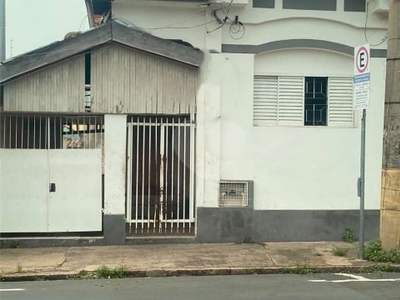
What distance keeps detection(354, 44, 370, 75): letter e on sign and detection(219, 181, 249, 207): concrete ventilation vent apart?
3181mm

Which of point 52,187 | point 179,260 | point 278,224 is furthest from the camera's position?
point 278,224

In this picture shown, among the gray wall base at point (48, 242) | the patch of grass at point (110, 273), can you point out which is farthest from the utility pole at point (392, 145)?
the gray wall base at point (48, 242)

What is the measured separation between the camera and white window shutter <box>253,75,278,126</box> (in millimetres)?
11055

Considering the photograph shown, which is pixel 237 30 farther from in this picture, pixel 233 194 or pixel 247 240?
pixel 247 240

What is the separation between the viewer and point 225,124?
10672 mm

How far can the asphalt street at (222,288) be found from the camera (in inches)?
271

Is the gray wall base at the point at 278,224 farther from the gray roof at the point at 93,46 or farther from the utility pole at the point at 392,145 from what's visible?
the gray roof at the point at 93,46

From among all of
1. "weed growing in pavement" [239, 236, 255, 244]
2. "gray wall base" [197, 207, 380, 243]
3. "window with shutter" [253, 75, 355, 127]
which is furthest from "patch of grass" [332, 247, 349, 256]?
"window with shutter" [253, 75, 355, 127]

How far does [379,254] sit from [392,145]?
185cm

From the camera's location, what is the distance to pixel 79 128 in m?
10.7

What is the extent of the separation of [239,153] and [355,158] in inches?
96.5

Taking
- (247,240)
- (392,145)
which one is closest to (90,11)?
(247,240)

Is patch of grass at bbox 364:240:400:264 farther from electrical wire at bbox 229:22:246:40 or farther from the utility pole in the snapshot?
electrical wire at bbox 229:22:246:40

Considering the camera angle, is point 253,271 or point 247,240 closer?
point 253,271
